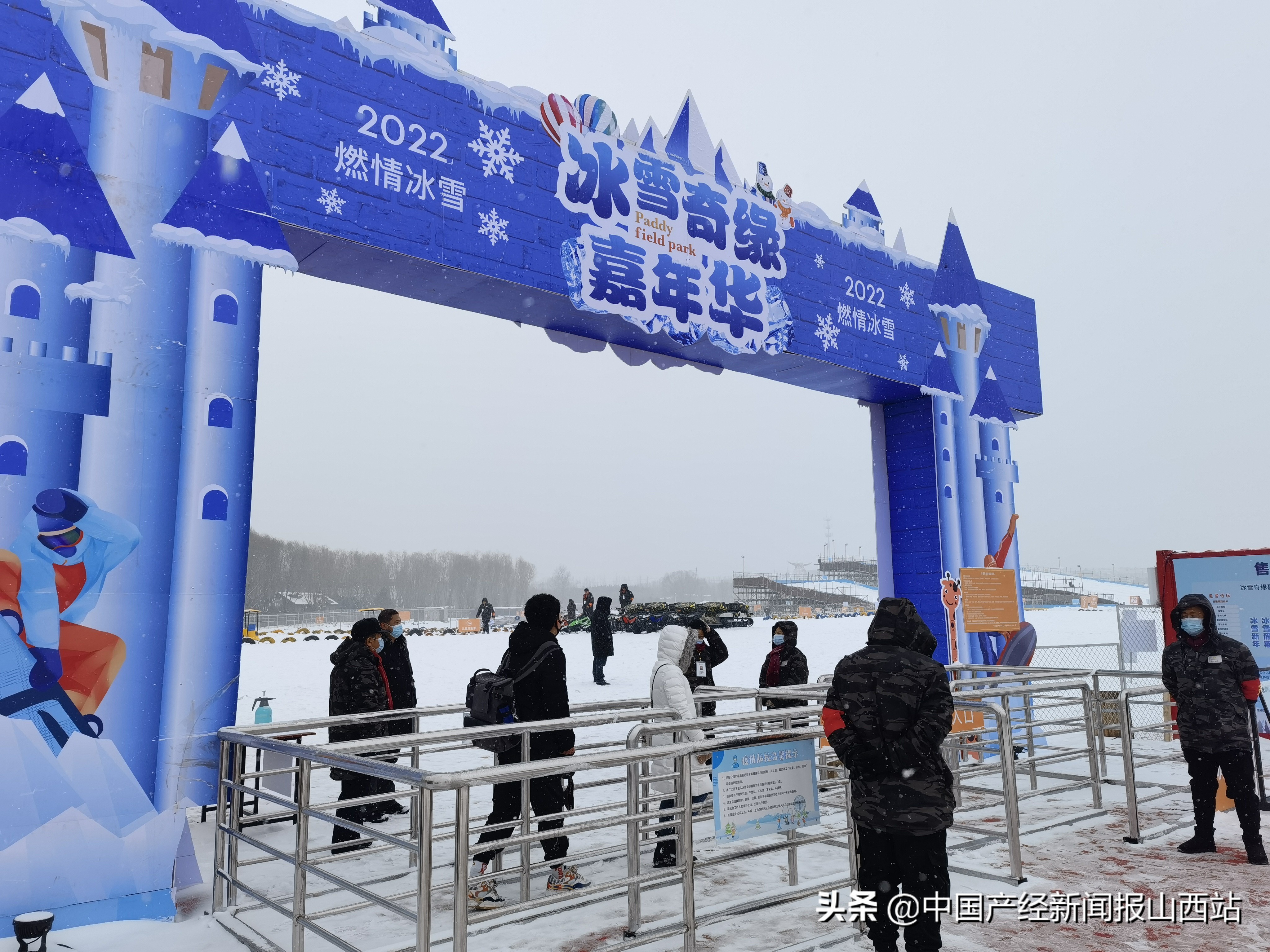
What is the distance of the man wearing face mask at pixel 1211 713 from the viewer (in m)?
5.45

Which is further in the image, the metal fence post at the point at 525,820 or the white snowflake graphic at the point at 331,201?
the white snowflake graphic at the point at 331,201

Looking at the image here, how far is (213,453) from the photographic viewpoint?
5.30m

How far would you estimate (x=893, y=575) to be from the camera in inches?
405

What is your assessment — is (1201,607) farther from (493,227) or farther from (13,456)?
(13,456)

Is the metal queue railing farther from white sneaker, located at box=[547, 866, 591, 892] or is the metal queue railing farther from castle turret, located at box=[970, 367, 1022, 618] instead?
castle turret, located at box=[970, 367, 1022, 618]

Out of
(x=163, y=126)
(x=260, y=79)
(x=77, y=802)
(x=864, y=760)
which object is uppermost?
(x=260, y=79)

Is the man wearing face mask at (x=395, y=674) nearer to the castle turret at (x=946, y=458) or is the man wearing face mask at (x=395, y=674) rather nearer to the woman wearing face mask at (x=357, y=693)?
the woman wearing face mask at (x=357, y=693)

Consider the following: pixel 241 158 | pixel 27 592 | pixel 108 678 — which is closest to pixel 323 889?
pixel 108 678

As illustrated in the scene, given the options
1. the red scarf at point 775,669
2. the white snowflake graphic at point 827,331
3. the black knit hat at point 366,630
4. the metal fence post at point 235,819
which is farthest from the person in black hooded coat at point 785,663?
the metal fence post at point 235,819

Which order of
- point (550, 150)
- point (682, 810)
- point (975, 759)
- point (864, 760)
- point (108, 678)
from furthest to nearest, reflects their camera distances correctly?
point (975, 759) → point (550, 150) → point (108, 678) → point (682, 810) → point (864, 760)

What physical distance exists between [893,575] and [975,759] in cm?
223

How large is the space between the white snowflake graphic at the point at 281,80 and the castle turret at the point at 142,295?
0.32 meters

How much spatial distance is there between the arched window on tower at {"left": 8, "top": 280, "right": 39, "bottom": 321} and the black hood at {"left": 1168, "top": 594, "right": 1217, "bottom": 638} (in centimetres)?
716

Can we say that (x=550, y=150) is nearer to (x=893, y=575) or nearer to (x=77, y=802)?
(x=77, y=802)
